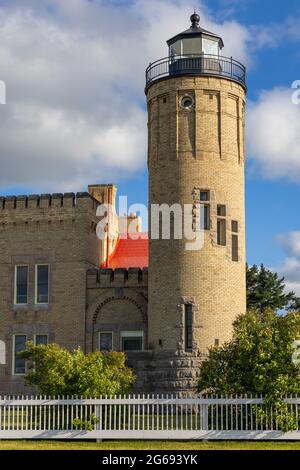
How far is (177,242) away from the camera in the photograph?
33.6m

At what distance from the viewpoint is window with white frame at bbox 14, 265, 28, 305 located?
3920 cm

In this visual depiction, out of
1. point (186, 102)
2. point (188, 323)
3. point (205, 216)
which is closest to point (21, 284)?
point (188, 323)

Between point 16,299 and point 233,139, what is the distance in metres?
12.9

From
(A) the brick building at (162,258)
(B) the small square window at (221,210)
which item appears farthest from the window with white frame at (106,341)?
(B) the small square window at (221,210)

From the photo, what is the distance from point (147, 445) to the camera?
2111 centimetres

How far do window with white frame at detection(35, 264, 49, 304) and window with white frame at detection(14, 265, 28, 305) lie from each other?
1.87 ft

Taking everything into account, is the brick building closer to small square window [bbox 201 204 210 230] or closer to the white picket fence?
small square window [bbox 201 204 210 230]

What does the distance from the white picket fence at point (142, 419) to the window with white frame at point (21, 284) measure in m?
16.5

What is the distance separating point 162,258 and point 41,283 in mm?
7755

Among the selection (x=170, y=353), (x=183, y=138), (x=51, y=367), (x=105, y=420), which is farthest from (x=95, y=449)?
(x=183, y=138)

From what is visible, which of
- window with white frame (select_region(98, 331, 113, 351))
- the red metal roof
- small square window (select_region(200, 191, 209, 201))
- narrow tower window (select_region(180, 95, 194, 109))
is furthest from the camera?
the red metal roof

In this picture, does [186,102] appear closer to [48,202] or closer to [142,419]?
[48,202]

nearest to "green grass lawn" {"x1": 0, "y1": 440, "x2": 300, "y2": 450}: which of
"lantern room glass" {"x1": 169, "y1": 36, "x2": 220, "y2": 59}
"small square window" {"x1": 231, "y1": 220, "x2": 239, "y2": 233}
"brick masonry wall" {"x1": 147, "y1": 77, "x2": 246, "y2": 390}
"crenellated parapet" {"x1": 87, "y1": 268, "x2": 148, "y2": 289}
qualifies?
"brick masonry wall" {"x1": 147, "y1": 77, "x2": 246, "y2": 390}
